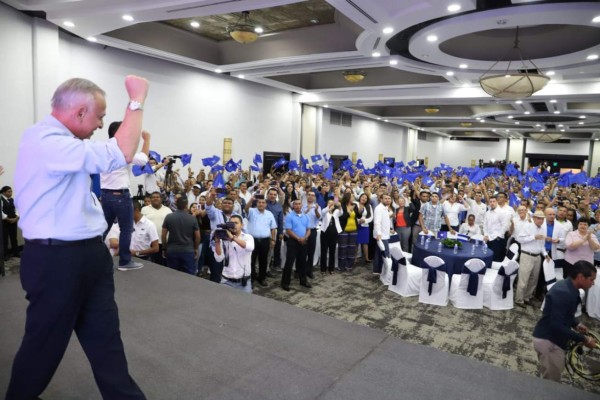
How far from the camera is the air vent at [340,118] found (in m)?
17.6

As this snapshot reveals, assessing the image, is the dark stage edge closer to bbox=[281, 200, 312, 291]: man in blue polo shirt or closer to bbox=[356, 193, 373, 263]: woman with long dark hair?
bbox=[281, 200, 312, 291]: man in blue polo shirt

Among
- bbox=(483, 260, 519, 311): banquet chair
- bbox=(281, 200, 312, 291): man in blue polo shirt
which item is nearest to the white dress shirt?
bbox=(281, 200, 312, 291): man in blue polo shirt

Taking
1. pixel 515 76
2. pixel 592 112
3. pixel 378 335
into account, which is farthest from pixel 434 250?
pixel 592 112

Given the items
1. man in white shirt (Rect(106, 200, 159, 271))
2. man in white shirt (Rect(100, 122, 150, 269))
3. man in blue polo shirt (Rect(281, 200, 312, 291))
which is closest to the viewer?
man in white shirt (Rect(100, 122, 150, 269))

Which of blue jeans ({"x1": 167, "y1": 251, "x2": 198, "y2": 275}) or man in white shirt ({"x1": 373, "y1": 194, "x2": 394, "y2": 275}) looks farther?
man in white shirt ({"x1": 373, "y1": 194, "x2": 394, "y2": 275})

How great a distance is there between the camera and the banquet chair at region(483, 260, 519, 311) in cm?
582

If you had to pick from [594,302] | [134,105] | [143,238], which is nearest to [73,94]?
[134,105]

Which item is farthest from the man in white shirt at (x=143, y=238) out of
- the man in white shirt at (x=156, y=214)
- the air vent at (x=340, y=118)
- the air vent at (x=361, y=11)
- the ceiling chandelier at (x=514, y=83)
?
the air vent at (x=340, y=118)

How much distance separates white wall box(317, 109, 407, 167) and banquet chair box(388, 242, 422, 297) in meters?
10.4

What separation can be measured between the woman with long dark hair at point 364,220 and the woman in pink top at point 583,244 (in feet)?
11.2

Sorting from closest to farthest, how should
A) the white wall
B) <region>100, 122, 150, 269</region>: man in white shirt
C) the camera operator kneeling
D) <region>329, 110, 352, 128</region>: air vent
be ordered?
<region>100, 122, 150, 269</region>: man in white shirt, the camera operator kneeling, the white wall, <region>329, 110, 352, 128</region>: air vent

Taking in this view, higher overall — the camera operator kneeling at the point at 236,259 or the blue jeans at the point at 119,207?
the blue jeans at the point at 119,207

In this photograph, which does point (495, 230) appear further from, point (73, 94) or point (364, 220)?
point (73, 94)

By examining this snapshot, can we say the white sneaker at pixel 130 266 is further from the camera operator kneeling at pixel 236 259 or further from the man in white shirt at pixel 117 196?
the camera operator kneeling at pixel 236 259
